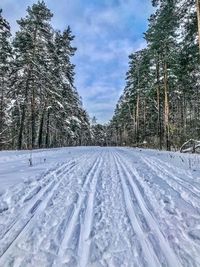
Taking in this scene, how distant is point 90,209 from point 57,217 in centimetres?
71

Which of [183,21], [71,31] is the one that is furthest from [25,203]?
[71,31]

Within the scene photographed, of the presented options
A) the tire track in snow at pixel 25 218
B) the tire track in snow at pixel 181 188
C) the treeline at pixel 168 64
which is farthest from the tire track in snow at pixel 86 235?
the treeline at pixel 168 64

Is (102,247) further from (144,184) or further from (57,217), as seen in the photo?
(144,184)

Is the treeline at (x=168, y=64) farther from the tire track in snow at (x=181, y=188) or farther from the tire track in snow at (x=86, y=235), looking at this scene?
the tire track in snow at (x=86, y=235)

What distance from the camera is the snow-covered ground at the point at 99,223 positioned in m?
3.47

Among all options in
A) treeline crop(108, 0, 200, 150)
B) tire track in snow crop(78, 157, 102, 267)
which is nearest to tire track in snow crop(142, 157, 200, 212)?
tire track in snow crop(78, 157, 102, 267)

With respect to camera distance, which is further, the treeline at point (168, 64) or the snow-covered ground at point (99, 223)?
the treeline at point (168, 64)

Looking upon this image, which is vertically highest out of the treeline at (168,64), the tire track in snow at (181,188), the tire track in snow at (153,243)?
the treeline at (168,64)

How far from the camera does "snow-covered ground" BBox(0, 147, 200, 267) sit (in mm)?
3473

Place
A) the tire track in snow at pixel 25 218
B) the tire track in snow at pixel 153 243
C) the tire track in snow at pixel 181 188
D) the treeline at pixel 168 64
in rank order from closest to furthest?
1. the tire track in snow at pixel 153 243
2. the tire track in snow at pixel 25 218
3. the tire track in snow at pixel 181 188
4. the treeline at pixel 168 64

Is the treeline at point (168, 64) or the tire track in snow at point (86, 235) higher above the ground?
the treeline at point (168, 64)

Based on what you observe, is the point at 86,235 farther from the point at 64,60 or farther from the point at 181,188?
the point at 64,60

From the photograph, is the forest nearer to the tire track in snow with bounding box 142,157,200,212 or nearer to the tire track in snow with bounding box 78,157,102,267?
the tire track in snow with bounding box 142,157,200,212

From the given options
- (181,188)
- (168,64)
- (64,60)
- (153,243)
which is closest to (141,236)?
(153,243)
